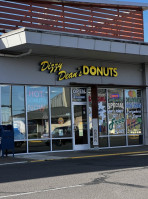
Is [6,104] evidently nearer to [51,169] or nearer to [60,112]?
[60,112]

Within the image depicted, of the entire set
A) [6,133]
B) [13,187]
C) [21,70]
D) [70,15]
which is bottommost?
[13,187]

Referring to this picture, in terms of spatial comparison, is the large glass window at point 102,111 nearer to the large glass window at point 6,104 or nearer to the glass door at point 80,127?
the glass door at point 80,127

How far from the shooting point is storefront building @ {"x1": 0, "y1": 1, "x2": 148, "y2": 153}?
14984mm

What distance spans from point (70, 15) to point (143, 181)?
10.9 metres

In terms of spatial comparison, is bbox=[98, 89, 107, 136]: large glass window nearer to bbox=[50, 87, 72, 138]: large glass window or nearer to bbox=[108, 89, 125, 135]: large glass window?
bbox=[108, 89, 125, 135]: large glass window

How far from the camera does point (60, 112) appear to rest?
54.6 ft

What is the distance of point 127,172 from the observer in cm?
955

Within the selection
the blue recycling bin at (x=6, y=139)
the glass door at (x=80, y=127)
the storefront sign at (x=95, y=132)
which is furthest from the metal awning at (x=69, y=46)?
the blue recycling bin at (x=6, y=139)

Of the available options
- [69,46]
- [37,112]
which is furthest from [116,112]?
[69,46]

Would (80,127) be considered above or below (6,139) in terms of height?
above

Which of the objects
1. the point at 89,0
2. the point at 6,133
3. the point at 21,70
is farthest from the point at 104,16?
the point at 6,133

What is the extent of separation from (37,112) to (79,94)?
259 centimetres

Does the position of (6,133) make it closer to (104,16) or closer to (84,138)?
(84,138)

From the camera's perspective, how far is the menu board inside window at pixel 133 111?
62.1 ft
